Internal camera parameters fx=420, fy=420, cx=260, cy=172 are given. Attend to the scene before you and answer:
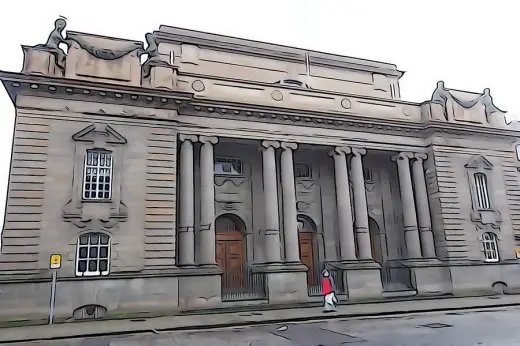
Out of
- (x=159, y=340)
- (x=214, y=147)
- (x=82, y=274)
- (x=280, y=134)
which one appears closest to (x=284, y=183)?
(x=280, y=134)

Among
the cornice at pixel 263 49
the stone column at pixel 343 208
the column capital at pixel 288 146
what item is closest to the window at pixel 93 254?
the column capital at pixel 288 146

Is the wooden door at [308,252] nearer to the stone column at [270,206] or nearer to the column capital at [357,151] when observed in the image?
the stone column at [270,206]

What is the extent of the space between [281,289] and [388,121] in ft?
36.5

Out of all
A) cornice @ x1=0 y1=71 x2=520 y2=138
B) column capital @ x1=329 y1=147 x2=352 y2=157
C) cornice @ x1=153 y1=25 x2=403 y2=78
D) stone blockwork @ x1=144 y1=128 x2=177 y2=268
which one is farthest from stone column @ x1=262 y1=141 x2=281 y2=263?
cornice @ x1=153 y1=25 x2=403 y2=78

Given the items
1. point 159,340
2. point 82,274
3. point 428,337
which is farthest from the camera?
point 82,274

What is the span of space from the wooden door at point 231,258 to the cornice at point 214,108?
21.0 feet

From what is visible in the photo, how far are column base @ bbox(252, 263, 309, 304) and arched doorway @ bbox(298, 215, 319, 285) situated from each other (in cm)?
368

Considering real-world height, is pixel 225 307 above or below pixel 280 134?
below

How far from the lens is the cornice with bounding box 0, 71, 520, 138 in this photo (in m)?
17.2

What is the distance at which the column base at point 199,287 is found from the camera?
17.5 meters

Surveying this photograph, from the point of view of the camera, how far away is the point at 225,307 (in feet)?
58.9

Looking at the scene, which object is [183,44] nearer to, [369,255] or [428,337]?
[369,255]

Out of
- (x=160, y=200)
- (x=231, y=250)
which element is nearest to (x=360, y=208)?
(x=231, y=250)

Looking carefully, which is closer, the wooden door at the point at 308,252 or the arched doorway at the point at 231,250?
the arched doorway at the point at 231,250
